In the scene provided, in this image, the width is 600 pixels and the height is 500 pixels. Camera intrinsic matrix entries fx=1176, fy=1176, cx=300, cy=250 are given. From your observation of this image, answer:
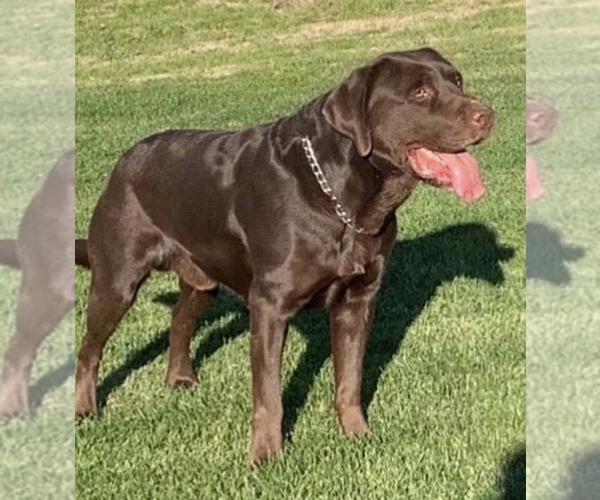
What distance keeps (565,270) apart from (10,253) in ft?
3.28

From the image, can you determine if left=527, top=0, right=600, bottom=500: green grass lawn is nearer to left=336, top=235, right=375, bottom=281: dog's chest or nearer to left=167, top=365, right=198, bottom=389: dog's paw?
left=336, top=235, right=375, bottom=281: dog's chest

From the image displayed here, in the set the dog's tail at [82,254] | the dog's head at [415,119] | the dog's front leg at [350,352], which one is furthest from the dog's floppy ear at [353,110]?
the dog's tail at [82,254]

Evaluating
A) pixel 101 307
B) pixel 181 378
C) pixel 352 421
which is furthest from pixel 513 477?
pixel 101 307

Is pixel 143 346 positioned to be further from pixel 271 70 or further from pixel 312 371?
pixel 271 70

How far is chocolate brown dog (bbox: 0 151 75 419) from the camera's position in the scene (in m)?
2.00

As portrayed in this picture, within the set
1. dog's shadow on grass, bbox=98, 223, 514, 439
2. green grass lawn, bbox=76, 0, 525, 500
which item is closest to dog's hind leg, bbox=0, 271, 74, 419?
green grass lawn, bbox=76, 0, 525, 500

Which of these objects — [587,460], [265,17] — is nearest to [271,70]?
Answer: [265,17]

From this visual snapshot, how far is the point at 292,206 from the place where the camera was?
4344 mm

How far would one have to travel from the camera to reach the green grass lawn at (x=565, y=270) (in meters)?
2.04

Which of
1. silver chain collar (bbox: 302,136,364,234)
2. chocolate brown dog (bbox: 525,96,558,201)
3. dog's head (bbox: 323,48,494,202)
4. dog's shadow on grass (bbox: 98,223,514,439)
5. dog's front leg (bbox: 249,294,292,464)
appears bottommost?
dog's shadow on grass (bbox: 98,223,514,439)

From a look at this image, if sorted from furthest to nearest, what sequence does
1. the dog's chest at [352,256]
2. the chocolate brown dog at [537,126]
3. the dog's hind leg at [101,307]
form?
the dog's hind leg at [101,307] < the dog's chest at [352,256] < the chocolate brown dog at [537,126]

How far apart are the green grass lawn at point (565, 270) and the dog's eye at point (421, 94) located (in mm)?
2116

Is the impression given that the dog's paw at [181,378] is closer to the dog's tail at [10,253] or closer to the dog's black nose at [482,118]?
the dog's black nose at [482,118]

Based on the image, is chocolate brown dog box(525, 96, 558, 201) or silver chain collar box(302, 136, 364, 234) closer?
chocolate brown dog box(525, 96, 558, 201)
